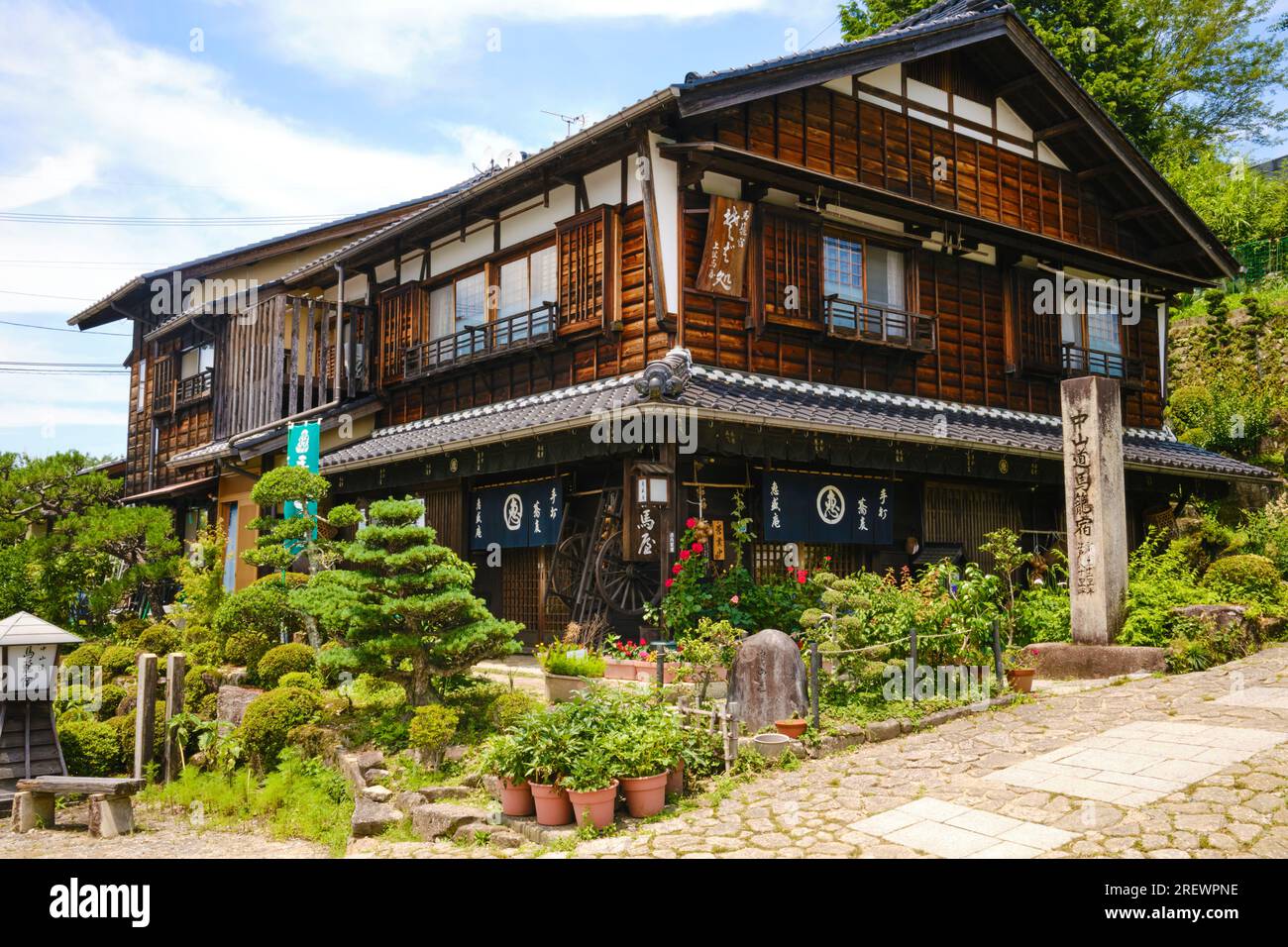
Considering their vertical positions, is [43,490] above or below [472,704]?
above

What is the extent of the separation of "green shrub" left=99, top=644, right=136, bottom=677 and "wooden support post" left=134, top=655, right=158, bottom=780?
345cm

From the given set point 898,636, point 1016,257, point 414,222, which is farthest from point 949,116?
point 898,636

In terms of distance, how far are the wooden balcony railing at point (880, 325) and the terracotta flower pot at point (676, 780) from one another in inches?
343

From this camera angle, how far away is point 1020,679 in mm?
10531

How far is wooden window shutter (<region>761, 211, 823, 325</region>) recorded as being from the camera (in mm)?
14320

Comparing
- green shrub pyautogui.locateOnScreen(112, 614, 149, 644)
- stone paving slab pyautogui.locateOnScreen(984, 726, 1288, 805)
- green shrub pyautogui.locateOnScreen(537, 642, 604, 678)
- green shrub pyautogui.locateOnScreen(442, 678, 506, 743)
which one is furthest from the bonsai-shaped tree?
green shrub pyautogui.locateOnScreen(112, 614, 149, 644)

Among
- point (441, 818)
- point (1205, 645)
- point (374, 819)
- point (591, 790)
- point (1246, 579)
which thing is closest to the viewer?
point (591, 790)

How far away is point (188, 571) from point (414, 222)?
7.46 meters

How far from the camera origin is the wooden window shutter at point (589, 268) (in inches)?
555

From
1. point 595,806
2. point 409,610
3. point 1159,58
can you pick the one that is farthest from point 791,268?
point 1159,58

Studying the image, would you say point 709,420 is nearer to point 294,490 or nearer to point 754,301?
point 754,301

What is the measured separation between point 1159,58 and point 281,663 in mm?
32421

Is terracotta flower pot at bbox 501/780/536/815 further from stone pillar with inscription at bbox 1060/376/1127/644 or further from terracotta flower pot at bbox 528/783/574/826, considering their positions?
stone pillar with inscription at bbox 1060/376/1127/644

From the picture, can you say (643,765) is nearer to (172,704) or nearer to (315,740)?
(315,740)
